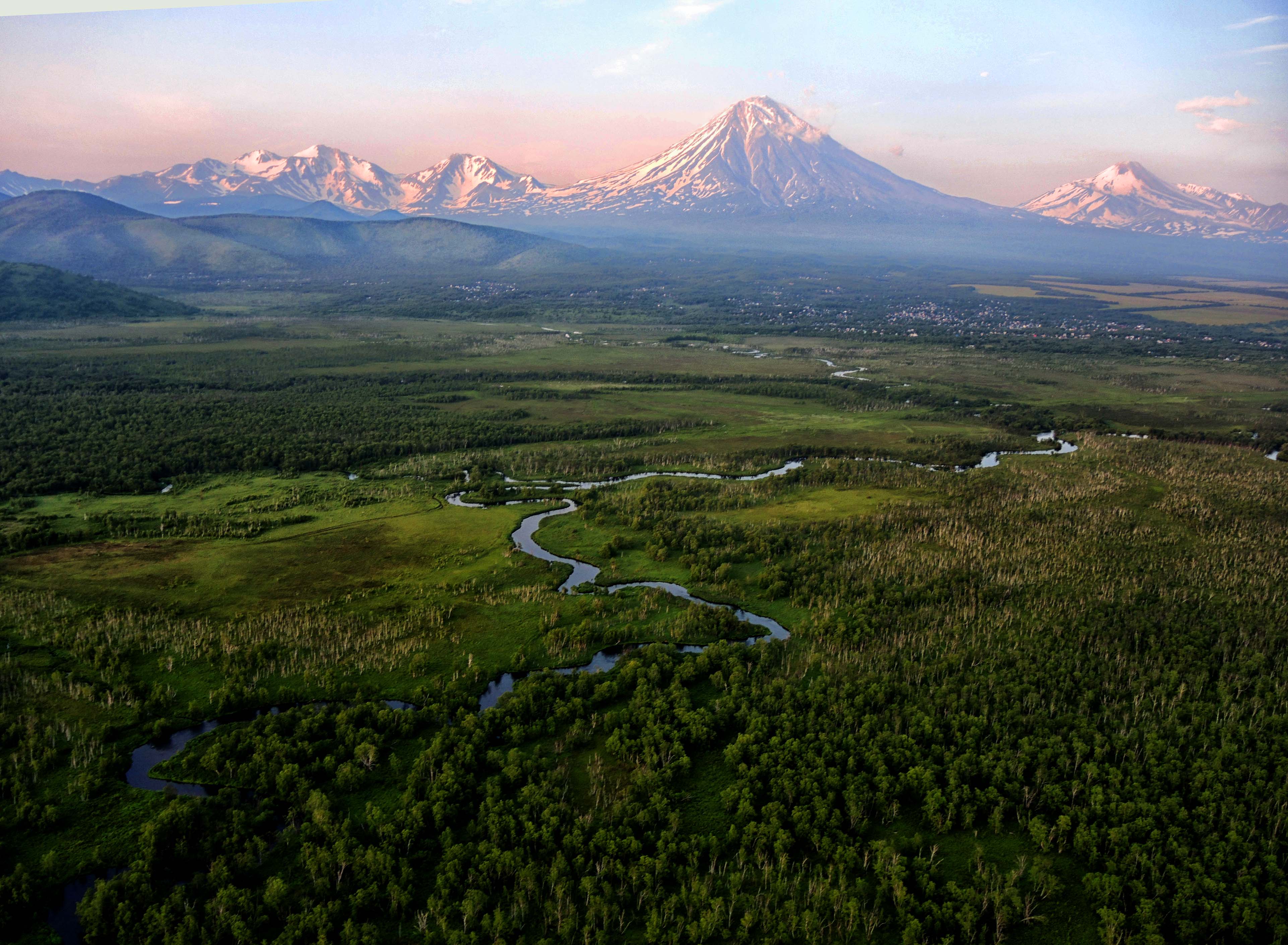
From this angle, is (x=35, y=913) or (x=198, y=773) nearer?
(x=35, y=913)

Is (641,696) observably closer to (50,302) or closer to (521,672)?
(521,672)

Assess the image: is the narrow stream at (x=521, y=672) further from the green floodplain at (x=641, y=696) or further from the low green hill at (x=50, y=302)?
→ the low green hill at (x=50, y=302)

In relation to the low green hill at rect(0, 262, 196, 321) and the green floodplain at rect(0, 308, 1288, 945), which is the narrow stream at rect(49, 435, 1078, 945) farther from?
the low green hill at rect(0, 262, 196, 321)

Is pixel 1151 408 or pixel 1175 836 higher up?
pixel 1151 408

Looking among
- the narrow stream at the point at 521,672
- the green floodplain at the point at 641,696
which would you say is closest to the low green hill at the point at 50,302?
the green floodplain at the point at 641,696

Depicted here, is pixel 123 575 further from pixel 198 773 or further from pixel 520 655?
pixel 520 655

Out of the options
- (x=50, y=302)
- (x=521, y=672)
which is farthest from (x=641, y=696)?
(x=50, y=302)

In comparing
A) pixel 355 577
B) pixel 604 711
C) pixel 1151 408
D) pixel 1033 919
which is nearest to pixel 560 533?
Result: pixel 355 577
